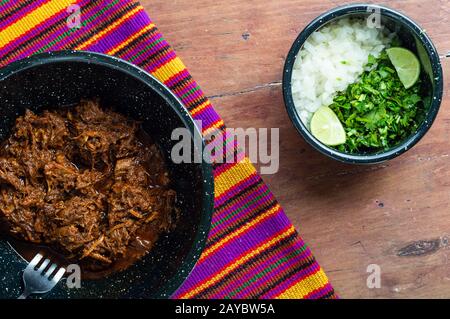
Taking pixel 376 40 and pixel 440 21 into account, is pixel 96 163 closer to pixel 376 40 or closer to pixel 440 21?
pixel 376 40

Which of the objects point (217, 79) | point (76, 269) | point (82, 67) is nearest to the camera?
point (82, 67)

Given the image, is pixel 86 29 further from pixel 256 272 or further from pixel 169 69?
pixel 256 272

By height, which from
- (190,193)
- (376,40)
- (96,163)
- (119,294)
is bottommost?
(119,294)

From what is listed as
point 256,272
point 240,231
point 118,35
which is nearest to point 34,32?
point 118,35

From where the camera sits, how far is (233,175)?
91.4 inches

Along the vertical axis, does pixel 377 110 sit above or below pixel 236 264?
above

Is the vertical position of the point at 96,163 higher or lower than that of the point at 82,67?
lower

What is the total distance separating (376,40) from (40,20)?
123 centimetres

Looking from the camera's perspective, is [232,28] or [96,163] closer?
[96,163]

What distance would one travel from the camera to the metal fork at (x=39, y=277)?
6.79 ft

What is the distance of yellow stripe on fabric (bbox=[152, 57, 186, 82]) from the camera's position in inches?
90.4

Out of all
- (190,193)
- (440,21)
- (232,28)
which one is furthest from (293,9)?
(190,193)

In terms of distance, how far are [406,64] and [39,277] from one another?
1473 millimetres

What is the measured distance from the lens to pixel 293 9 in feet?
7.77
